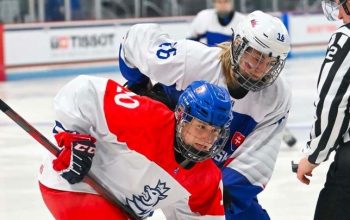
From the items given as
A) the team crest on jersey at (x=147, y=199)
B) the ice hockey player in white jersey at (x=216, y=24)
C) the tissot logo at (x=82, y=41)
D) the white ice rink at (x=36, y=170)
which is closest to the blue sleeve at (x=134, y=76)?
the team crest on jersey at (x=147, y=199)

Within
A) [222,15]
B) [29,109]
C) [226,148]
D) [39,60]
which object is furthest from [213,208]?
[39,60]

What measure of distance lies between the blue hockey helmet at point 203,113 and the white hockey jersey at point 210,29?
3.47 meters

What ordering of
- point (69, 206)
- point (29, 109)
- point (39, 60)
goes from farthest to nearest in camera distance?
point (39, 60)
point (29, 109)
point (69, 206)

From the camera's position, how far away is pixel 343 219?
220 centimetres

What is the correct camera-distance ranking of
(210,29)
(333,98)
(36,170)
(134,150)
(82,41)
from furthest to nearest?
(82,41)
(210,29)
(36,170)
(134,150)
(333,98)

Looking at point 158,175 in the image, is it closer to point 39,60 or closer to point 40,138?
point 40,138

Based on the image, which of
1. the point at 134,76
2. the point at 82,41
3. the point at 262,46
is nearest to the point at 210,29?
the point at 134,76

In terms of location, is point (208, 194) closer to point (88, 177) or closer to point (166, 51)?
point (88, 177)

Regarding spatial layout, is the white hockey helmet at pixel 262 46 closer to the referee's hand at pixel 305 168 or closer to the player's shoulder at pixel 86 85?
the referee's hand at pixel 305 168

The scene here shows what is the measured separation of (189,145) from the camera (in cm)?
213

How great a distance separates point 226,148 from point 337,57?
61 cm

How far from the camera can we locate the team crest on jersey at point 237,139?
2562 millimetres

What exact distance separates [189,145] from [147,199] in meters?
0.25

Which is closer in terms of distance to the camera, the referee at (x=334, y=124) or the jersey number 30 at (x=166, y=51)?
the referee at (x=334, y=124)
